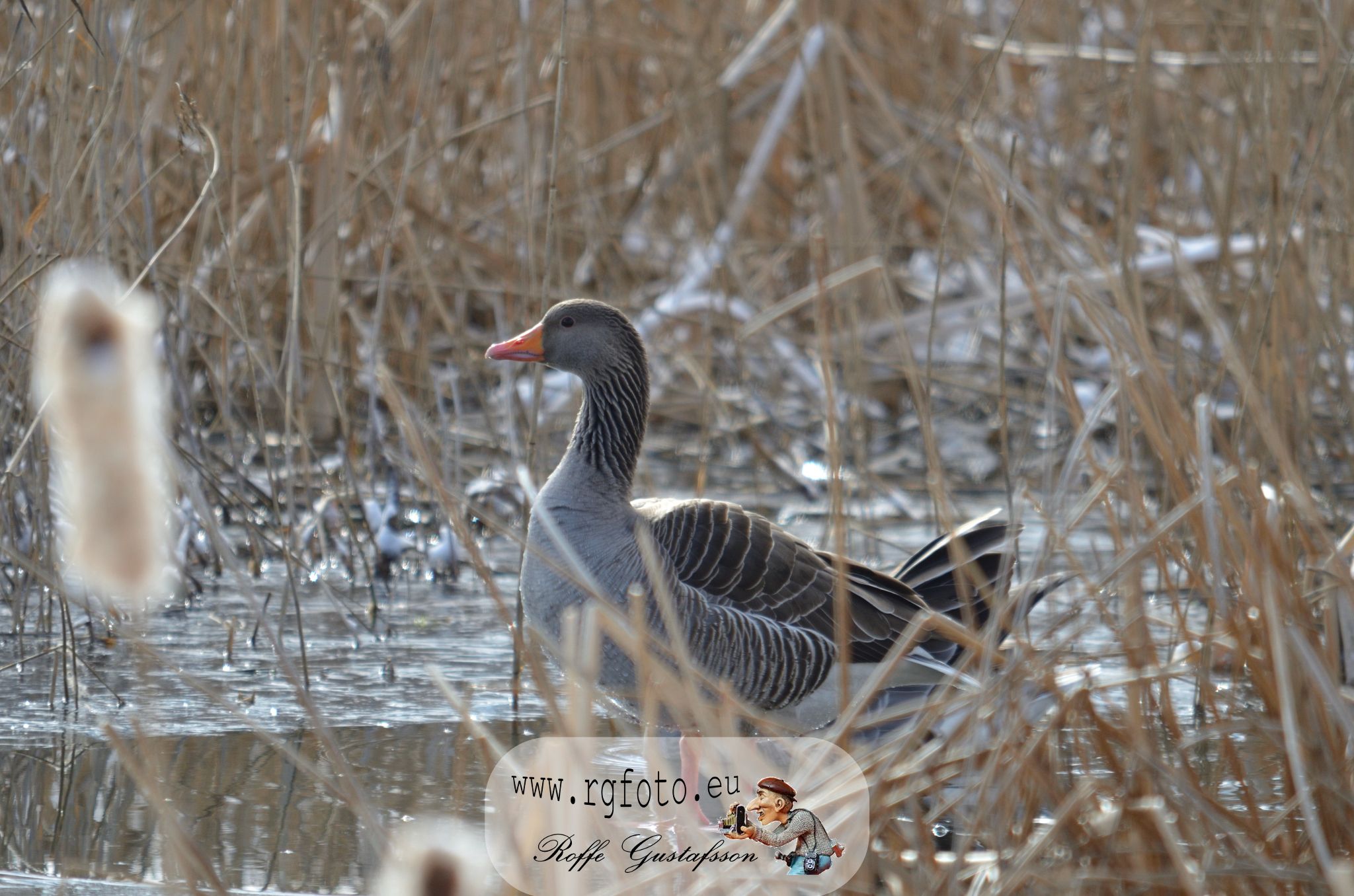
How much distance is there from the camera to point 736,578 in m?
4.21

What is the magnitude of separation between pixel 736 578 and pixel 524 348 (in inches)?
35.5

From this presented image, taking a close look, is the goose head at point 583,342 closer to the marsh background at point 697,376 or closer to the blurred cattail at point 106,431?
the marsh background at point 697,376

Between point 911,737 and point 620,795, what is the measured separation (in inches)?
50.9

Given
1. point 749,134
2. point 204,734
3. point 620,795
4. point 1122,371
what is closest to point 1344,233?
point 1122,371

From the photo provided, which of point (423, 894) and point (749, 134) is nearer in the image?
point (423, 894)

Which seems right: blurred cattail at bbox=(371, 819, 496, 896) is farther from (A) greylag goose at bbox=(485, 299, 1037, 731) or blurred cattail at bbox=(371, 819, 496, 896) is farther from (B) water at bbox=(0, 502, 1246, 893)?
(A) greylag goose at bbox=(485, 299, 1037, 731)

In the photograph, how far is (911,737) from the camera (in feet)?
7.73

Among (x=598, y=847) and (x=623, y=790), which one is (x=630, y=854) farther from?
(x=623, y=790)

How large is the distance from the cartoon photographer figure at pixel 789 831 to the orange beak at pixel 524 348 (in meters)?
2.10

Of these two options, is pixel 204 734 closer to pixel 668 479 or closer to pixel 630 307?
pixel 668 479

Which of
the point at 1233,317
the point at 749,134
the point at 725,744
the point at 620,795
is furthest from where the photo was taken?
the point at 749,134

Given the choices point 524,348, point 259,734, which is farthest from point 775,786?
point 524,348

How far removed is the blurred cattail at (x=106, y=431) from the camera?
136cm

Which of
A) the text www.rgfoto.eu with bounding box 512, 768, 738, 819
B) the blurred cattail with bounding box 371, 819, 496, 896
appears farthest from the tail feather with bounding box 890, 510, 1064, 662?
the blurred cattail with bounding box 371, 819, 496, 896
